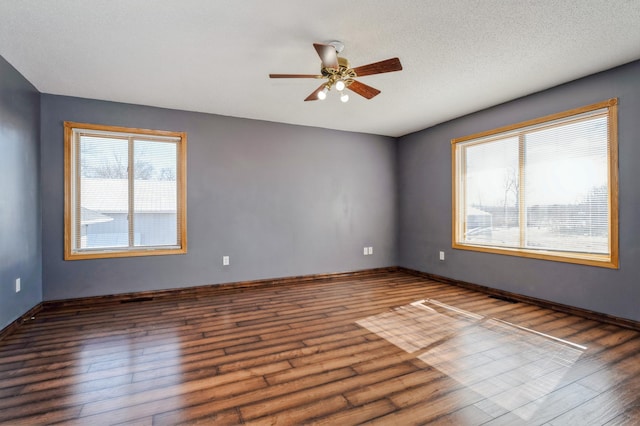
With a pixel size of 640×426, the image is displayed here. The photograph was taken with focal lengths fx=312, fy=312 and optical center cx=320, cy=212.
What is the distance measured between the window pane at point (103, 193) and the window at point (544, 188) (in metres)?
4.84

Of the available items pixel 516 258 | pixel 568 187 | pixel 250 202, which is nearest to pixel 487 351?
pixel 516 258

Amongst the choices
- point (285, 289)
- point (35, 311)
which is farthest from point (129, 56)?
point (285, 289)

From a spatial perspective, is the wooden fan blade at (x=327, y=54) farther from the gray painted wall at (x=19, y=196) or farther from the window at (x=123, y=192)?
the gray painted wall at (x=19, y=196)

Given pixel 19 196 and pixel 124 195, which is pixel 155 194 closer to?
pixel 124 195

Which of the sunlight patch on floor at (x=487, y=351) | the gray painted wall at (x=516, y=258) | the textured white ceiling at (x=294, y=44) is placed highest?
the textured white ceiling at (x=294, y=44)

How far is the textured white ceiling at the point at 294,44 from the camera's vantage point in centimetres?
225

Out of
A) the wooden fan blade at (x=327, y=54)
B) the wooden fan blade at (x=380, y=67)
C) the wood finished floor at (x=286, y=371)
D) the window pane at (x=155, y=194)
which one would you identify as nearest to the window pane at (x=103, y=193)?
the window pane at (x=155, y=194)

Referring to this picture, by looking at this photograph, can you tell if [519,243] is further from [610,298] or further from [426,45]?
[426,45]

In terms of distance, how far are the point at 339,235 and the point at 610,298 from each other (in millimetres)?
3536

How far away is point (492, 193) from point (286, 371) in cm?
384

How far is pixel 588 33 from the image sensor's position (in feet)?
8.36

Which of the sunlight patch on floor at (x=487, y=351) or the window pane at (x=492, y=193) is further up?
the window pane at (x=492, y=193)

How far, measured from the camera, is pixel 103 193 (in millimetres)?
4062

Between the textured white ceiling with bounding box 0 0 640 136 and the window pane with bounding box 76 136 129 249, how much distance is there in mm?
647
